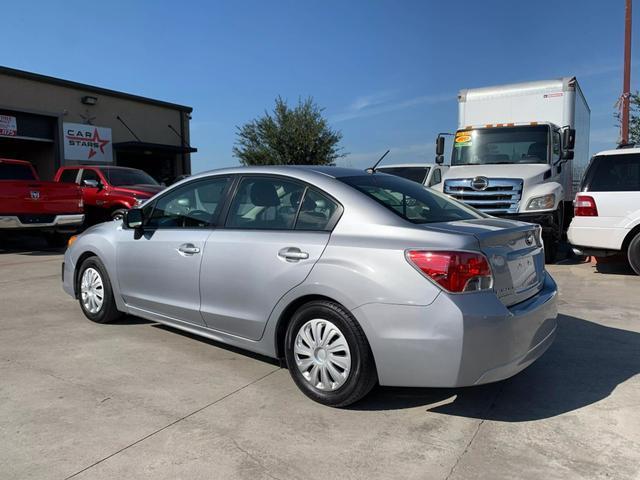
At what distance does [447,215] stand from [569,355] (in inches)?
68.5

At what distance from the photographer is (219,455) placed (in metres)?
2.84

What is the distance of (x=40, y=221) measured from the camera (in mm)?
10781

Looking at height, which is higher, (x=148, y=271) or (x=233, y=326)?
(x=148, y=271)

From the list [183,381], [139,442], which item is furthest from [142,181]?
[139,442]

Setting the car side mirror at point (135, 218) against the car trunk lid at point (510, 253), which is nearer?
the car trunk lid at point (510, 253)

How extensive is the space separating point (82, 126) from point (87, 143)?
64cm

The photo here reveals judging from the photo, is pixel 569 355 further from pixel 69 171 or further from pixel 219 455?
pixel 69 171

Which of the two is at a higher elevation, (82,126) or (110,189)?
(82,126)

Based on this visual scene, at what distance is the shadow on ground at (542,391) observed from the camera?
3396mm

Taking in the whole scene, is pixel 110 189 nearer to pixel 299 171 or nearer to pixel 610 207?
pixel 299 171

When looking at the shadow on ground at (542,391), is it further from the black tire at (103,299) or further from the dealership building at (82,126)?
the dealership building at (82,126)

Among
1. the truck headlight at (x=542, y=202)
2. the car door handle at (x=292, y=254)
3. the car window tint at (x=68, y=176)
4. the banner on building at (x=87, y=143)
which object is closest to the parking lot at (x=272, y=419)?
the car door handle at (x=292, y=254)

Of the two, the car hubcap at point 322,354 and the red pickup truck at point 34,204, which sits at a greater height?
the red pickup truck at point 34,204

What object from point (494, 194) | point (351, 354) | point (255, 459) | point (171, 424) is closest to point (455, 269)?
point (351, 354)
